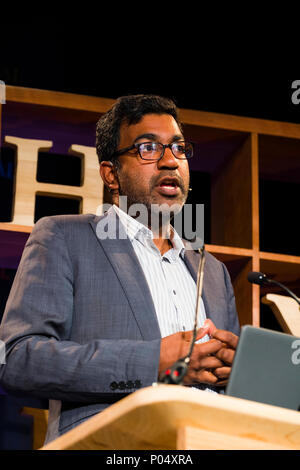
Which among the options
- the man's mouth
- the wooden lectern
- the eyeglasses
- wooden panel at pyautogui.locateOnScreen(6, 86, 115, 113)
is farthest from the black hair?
the wooden lectern

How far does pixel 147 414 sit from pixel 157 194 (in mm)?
1263

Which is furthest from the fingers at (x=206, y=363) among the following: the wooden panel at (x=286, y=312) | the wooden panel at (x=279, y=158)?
the wooden panel at (x=279, y=158)

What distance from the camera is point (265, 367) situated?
4.73ft

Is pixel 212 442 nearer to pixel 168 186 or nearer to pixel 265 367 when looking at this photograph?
pixel 265 367

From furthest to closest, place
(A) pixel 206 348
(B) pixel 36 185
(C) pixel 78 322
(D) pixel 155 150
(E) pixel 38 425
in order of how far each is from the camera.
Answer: (B) pixel 36 185, (E) pixel 38 425, (D) pixel 155 150, (C) pixel 78 322, (A) pixel 206 348

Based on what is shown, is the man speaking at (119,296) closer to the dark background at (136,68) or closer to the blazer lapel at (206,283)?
the blazer lapel at (206,283)

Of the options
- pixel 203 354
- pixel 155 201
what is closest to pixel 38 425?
→ pixel 155 201

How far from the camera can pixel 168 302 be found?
84.2 inches

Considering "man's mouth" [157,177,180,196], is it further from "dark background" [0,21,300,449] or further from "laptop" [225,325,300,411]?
"dark background" [0,21,300,449]

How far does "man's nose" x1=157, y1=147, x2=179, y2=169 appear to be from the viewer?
2312 millimetres

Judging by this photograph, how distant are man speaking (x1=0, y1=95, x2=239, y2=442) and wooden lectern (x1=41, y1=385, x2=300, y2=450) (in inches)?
16.5

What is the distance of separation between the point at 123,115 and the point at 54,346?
3.31 feet
